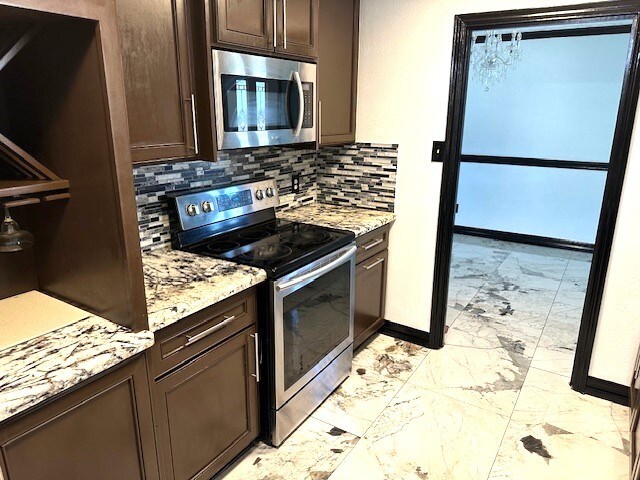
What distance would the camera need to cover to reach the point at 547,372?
9.00ft

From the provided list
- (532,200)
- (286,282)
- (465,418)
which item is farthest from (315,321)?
(532,200)

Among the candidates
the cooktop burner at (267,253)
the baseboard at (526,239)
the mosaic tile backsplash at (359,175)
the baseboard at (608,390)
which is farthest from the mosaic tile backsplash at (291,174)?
the baseboard at (526,239)

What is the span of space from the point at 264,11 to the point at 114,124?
1071 millimetres

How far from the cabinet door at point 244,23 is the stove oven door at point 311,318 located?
997mm

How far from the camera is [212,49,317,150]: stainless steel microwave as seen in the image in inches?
72.6

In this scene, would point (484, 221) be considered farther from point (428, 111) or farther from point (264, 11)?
point (264, 11)

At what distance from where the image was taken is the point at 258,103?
2.03m

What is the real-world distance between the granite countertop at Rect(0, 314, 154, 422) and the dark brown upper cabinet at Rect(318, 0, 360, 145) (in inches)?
65.1

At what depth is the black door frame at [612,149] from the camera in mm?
2125

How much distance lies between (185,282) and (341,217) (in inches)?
50.7

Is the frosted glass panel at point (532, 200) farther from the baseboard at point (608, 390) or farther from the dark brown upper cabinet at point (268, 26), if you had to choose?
the dark brown upper cabinet at point (268, 26)

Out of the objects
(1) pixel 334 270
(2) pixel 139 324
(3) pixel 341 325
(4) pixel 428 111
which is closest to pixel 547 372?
(3) pixel 341 325

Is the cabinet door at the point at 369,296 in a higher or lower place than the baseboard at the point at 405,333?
higher

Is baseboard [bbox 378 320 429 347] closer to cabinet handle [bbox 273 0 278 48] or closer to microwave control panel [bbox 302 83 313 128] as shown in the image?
microwave control panel [bbox 302 83 313 128]
